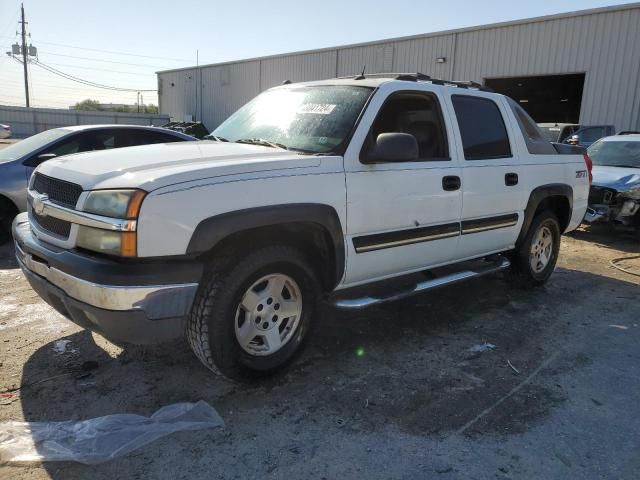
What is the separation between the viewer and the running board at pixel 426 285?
Result: 3547 mm

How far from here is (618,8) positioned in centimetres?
1653

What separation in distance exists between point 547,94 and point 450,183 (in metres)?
27.7

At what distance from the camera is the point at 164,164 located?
2.98m

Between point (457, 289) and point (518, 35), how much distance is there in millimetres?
17038

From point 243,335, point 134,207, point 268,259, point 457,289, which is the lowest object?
point 457,289

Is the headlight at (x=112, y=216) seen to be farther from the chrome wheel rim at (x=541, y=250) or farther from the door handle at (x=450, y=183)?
the chrome wheel rim at (x=541, y=250)

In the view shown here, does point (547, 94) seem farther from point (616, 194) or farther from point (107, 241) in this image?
point (107, 241)

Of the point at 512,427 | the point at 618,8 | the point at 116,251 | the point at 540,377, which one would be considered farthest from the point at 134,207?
the point at 618,8

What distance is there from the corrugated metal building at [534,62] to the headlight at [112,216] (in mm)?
18360

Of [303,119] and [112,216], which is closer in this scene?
[112,216]

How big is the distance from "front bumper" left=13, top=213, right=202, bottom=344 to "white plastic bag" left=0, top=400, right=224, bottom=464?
0.47 meters

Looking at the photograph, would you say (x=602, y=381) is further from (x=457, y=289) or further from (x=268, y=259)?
(x=268, y=259)

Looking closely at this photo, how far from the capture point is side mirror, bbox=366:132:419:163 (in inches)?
134

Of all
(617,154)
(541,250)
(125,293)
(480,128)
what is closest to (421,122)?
(480,128)
